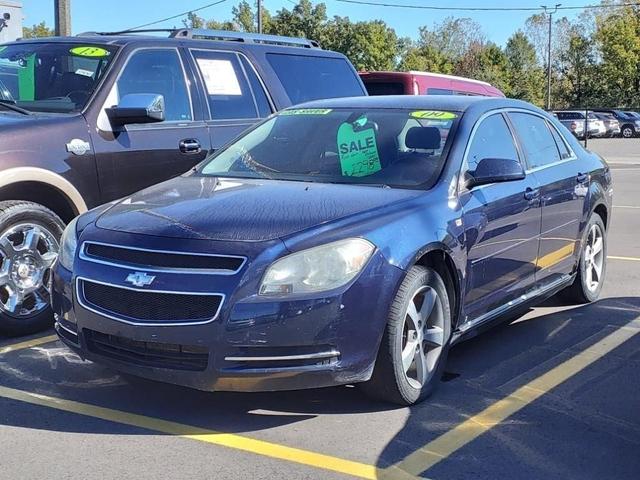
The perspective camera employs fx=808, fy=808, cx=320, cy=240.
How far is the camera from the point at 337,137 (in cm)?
504

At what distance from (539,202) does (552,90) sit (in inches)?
2727

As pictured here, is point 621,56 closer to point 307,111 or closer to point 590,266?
point 590,266

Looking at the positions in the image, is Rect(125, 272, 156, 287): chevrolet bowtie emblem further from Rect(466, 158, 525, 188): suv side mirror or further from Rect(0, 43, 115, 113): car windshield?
Rect(0, 43, 115, 113): car windshield

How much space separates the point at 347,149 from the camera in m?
4.95

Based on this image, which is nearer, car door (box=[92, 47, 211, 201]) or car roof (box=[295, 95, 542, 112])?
car roof (box=[295, 95, 542, 112])

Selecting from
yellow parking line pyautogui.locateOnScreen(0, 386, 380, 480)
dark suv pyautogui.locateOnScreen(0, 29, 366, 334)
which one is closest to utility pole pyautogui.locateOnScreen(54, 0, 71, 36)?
dark suv pyautogui.locateOnScreen(0, 29, 366, 334)

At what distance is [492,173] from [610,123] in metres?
45.9

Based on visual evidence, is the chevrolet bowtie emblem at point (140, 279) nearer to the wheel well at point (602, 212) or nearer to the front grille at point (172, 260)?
the front grille at point (172, 260)

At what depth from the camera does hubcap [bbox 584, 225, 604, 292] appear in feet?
21.1

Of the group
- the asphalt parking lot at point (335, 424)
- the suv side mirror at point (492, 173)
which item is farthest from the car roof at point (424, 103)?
the asphalt parking lot at point (335, 424)

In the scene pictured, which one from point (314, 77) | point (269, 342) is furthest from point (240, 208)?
point (314, 77)

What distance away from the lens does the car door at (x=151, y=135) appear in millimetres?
5770

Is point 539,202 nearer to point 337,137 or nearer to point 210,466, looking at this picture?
point 337,137

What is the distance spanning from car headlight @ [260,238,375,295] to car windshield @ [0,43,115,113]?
2784 mm
